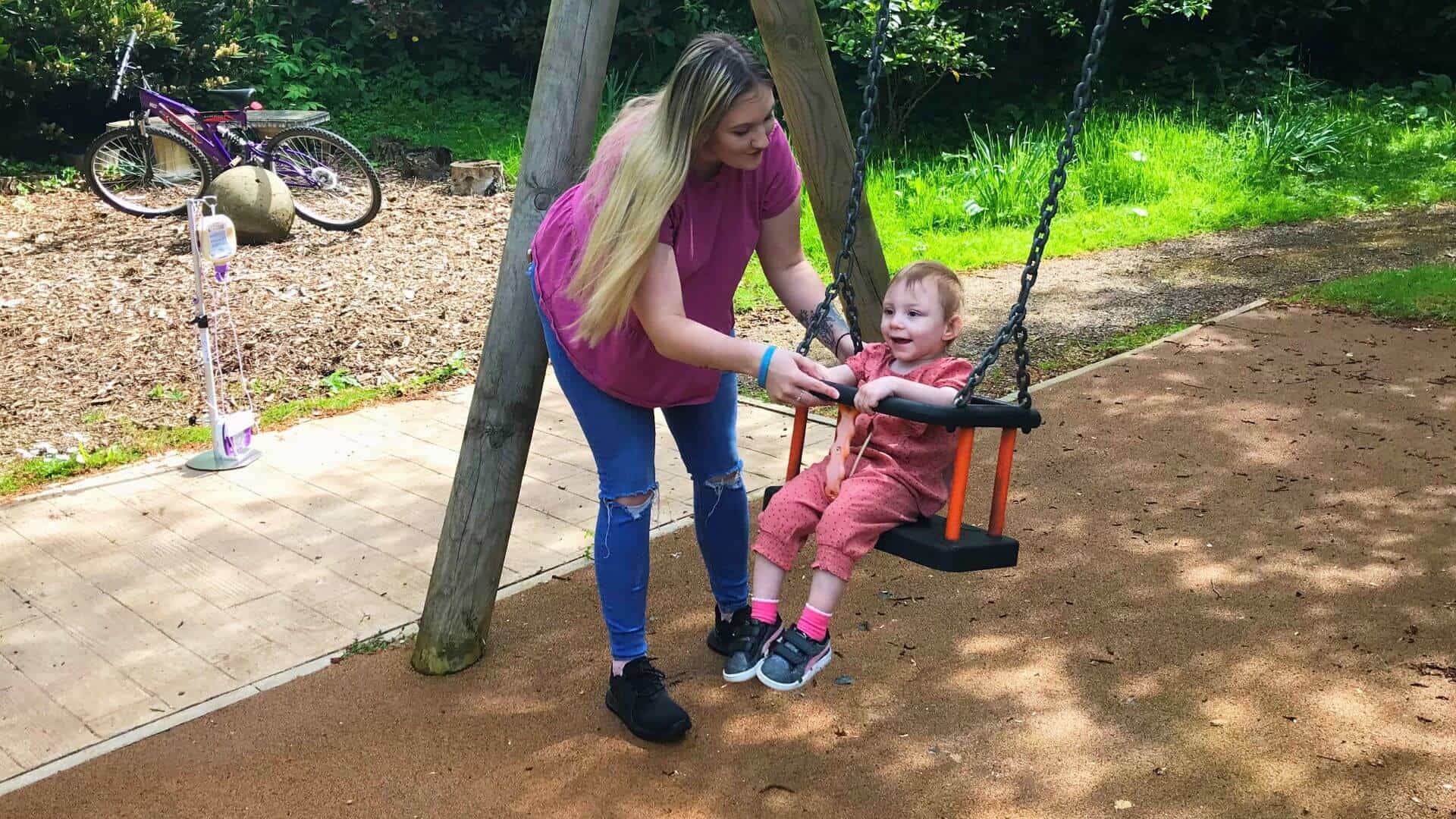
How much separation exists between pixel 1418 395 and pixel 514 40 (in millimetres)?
10441

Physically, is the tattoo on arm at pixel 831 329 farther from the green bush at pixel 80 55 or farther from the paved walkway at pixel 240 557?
the green bush at pixel 80 55

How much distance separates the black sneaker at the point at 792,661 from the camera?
2857 millimetres

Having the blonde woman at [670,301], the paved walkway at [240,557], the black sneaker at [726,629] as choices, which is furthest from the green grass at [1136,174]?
the blonde woman at [670,301]

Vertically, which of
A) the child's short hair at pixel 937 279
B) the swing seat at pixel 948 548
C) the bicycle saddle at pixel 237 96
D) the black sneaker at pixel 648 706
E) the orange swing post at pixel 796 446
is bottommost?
the black sneaker at pixel 648 706

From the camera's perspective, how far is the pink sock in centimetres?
291

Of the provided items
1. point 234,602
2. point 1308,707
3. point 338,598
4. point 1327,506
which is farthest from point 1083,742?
point 234,602

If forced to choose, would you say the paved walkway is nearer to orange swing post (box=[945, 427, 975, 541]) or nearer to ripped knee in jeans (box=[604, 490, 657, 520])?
ripped knee in jeans (box=[604, 490, 657, 520])

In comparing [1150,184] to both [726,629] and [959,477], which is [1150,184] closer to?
[726,629]

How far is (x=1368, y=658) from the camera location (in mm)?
3592

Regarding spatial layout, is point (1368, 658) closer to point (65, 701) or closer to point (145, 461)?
point (65, 701)

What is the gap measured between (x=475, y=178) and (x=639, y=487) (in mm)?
7604

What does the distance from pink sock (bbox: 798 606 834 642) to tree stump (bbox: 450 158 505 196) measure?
791cm

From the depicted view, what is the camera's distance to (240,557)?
450cm

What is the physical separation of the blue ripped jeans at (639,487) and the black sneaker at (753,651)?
0.36 m
